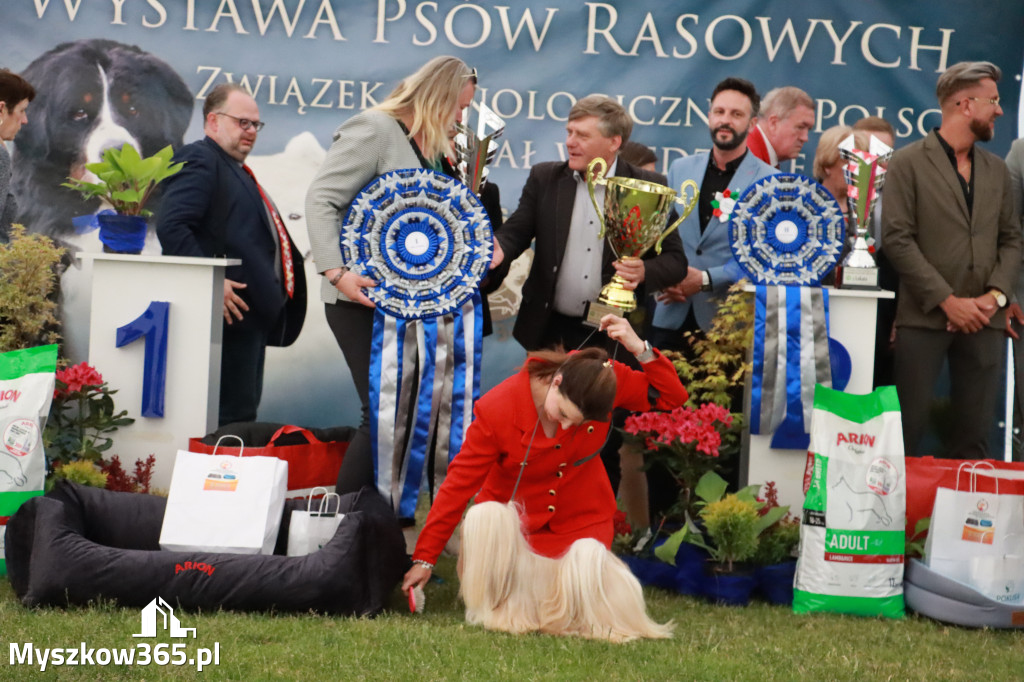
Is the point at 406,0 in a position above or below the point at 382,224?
above

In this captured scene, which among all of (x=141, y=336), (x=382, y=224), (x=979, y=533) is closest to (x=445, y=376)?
(x=382, y=224)

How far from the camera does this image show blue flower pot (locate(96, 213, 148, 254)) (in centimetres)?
422

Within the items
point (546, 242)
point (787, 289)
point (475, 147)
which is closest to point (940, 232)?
point (787, 289)

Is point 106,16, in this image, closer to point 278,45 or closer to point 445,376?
point 278,45

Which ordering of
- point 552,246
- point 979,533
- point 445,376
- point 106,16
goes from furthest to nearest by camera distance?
point 106,16 → point 552,246 → point 445,376 → point 979,533

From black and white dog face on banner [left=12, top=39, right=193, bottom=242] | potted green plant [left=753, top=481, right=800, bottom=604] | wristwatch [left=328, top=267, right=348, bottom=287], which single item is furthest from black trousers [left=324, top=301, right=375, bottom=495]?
black and white dog face on banner [left=12, top=39, right=193, bottom=242]

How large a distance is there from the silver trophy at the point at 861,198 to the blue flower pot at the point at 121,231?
2513 millimetres

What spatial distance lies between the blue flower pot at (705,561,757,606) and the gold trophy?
91 centimetres

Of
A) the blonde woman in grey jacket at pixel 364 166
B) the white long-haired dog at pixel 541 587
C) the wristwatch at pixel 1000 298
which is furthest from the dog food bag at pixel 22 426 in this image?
the wristwatch at pixel 1000 298

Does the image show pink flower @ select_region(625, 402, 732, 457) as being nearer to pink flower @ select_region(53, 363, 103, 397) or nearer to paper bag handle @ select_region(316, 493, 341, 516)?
paper bag handle @ select_region(316, 493, 341, 516)

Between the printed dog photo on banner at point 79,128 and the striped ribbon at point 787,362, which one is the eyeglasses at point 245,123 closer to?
the printed dog photo on banner at point 79,128

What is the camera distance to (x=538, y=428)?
3451mm

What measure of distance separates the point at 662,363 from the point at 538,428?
0.44m

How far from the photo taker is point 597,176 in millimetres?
4184
